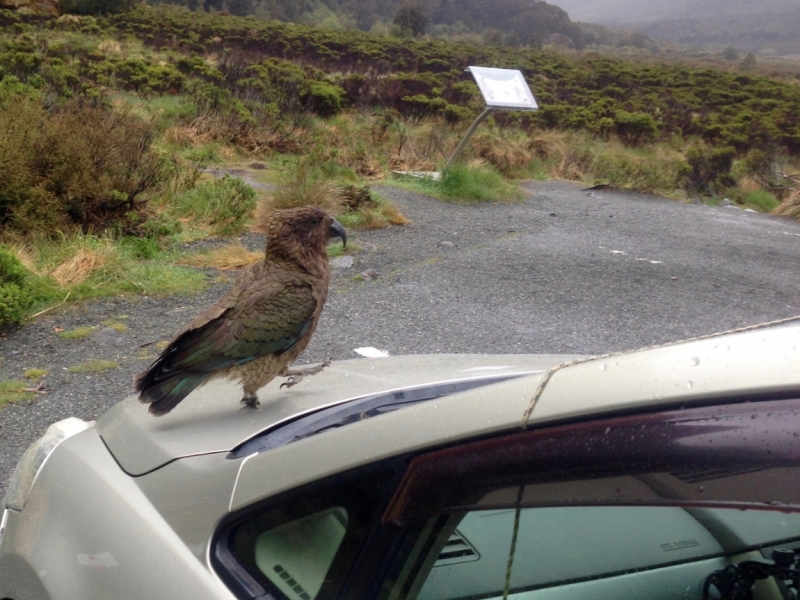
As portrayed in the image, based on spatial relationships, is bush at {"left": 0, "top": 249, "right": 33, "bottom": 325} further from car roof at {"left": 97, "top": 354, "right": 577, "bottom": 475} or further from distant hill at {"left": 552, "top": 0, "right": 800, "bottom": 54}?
distant hill at {"left": 552, "top": 0, "right": 800, "bottom": 54}

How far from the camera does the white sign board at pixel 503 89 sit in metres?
11.3

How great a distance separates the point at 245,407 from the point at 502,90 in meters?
10.3

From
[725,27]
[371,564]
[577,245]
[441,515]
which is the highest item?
[725,27]

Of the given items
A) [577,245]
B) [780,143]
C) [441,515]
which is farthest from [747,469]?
[780,143]

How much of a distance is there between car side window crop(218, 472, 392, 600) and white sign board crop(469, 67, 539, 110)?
10312mm

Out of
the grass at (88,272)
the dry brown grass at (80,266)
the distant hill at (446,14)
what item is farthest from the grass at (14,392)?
the distant hill at (446,14)

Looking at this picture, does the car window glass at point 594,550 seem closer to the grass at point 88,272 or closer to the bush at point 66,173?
the grass at point 88,272

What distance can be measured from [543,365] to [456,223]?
7.90 m

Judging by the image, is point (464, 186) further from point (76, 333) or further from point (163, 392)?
point (163, 392)

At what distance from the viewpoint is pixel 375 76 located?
2519 cm

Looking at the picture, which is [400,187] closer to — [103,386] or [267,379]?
[103,386]

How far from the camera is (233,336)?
263 centimetres

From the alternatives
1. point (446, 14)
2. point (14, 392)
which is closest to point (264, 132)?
point (14, 392)

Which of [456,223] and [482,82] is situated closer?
[456,223]
